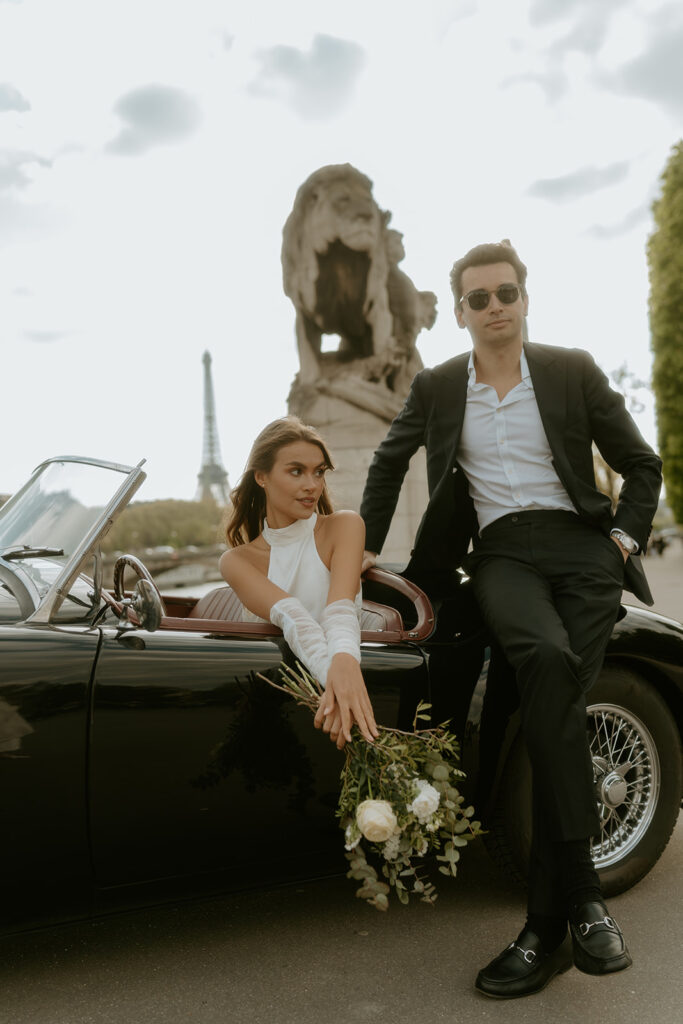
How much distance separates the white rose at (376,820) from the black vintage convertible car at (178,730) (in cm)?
22

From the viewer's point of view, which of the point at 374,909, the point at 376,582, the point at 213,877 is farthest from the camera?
the point at 376,582

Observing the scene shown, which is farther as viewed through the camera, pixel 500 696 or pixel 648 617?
pixel 648 617

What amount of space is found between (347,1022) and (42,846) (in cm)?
84

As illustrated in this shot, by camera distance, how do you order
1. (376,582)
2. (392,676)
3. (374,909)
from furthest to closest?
1. (376,582)
2. (374,909)
3. (392,676)

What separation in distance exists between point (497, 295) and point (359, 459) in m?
8.18

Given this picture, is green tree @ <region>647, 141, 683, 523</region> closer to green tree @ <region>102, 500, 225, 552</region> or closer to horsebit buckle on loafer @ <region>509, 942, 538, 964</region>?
horsebit buckle on loafer @ <region>509, 942, 538, 964</region>

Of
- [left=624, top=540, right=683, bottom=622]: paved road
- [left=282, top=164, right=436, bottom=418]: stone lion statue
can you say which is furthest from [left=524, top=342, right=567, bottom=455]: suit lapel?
[left=282, top=164, right=436, bottom=418]: stone lion statue

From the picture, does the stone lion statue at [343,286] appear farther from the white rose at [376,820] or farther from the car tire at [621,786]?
the white rose at [376,820]

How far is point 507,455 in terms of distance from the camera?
3.07 m

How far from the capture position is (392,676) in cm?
271

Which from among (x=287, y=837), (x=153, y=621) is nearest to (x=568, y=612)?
(x=287, y=837)

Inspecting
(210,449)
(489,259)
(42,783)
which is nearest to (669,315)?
(489,259)

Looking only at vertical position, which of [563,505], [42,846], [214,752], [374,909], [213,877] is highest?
[563,505]

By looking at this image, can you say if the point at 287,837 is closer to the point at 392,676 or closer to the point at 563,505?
the point at 392,676
